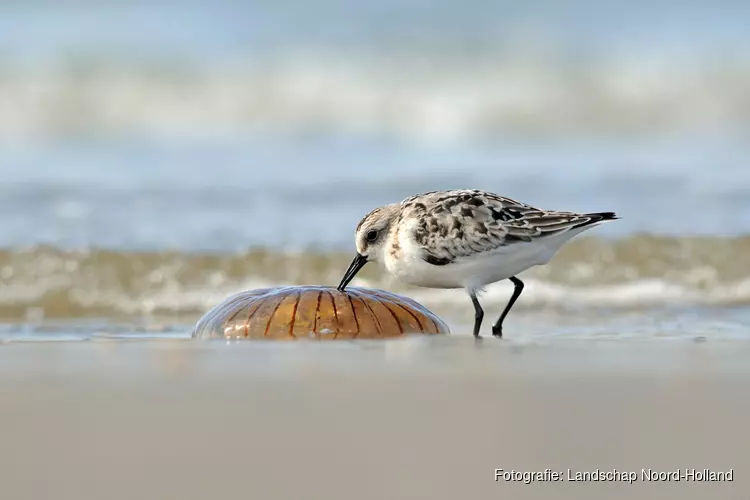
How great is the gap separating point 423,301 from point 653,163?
963 cm

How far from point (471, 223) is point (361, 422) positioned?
10.7 feet

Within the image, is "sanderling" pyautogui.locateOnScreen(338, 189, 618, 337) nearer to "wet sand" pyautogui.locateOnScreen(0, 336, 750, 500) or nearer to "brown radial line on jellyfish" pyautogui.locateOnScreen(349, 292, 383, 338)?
"brown radial line on jellyfish" pyautogui.locateOnScreen(349, 292, 383, 338)

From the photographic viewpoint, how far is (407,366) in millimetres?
6277

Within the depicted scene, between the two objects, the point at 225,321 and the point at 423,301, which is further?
the point at 423,301

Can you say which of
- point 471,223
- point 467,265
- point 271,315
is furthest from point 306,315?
point 471,223

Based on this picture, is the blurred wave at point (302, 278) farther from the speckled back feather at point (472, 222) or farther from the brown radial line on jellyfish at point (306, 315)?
the brown radial line on jellyfish at point (306, 315)

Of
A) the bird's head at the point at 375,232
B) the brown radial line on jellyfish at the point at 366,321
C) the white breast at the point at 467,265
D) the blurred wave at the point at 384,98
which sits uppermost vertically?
the blurred wave at the point at 384,98

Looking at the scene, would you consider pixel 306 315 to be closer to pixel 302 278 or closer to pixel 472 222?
pixel 472 222

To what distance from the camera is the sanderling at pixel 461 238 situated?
7855mm

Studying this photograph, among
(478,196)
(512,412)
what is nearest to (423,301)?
(478,196)

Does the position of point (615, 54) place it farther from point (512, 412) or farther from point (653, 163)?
point (512, 412)

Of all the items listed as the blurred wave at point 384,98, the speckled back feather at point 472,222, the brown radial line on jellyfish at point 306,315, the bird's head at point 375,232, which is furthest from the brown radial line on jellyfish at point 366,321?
the blurred wave at point 384,98

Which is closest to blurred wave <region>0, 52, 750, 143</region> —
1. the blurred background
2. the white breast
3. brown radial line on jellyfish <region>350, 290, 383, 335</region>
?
the blurred background

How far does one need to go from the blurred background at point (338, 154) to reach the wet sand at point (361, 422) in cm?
386
